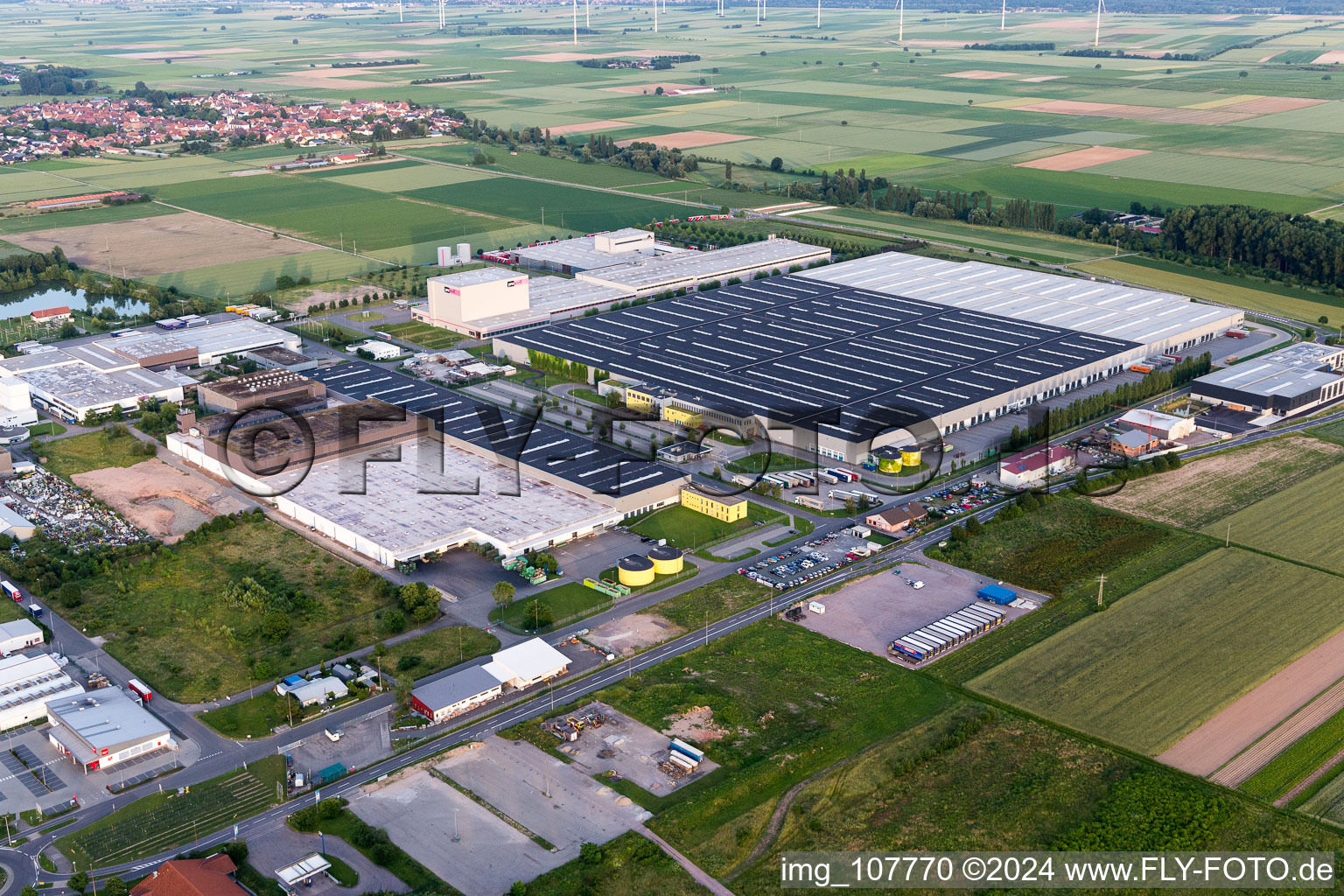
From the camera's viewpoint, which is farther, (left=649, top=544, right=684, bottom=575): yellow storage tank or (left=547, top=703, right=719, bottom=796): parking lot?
(left=649, top=544, right=684, bottom=575): yellow storage tank

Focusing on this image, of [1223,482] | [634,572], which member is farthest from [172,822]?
[1223,482]

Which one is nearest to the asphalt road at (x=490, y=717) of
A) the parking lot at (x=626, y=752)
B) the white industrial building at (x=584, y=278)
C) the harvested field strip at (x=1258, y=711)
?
the parking lot at (x=626, y=752)

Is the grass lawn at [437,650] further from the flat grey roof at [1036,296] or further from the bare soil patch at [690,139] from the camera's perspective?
the bare soil patch at [690,139]

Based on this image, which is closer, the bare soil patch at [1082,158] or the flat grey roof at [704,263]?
the flat grey roof at [704,263]

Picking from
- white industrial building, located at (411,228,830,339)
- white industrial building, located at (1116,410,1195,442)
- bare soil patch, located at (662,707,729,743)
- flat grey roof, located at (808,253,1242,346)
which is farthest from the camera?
white industrial building, located at (411,228,830,339)

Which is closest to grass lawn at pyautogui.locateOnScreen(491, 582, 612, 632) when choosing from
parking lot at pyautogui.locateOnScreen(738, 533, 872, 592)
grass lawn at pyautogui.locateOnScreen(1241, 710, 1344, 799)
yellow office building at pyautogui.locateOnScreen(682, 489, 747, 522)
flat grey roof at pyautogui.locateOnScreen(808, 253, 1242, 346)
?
parking lot at pyautogui.locateOnScreen(738, 533, 872, 592)

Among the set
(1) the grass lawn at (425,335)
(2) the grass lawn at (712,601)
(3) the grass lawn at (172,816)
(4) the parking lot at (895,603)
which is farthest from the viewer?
(1) the grass lawn at (425,335)

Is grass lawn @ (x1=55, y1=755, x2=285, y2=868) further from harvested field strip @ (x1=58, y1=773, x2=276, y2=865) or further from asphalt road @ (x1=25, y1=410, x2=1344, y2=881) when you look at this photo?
asphalt road @ (x1=25, y1=410, x2=1344, y2=881)
